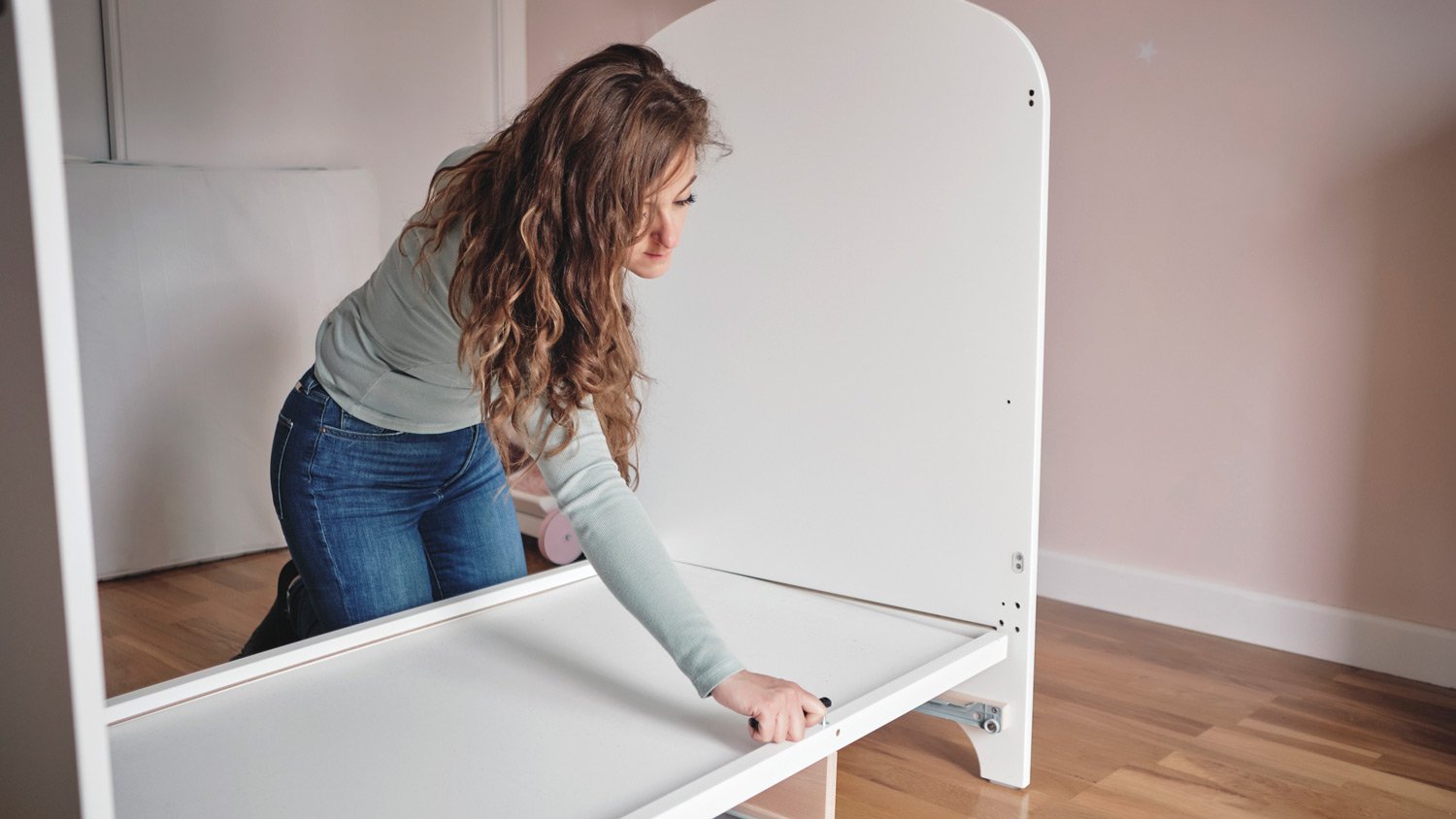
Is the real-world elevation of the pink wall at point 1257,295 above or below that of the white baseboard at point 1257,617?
above

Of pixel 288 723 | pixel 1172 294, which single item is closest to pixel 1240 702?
pixel 1172 294

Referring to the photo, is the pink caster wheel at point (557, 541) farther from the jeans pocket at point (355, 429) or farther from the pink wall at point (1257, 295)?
the jeans pocket at point (355, 429)

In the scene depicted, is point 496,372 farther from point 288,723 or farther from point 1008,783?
point 1008,783

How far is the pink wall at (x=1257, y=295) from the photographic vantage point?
1.96 meters

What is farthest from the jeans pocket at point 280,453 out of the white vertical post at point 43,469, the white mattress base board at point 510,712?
the white vertical post at point 43,469

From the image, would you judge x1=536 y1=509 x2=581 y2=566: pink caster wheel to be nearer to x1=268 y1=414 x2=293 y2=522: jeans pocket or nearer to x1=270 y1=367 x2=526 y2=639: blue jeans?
x1=270 y1=367 x2=526 y2=639: blue jeans

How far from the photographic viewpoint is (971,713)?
153 cm

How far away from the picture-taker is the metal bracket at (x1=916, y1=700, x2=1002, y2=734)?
59.6 inches

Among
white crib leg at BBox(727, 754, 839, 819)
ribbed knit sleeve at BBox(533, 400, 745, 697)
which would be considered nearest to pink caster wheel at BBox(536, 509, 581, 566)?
white crib leg at BBox(727, 754, 839, 819)

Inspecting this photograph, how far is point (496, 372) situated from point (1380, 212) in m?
1.58

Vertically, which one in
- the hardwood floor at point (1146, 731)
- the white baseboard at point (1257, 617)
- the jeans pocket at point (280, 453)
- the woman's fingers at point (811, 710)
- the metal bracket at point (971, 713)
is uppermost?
the jeans pocket at point (280, 453)

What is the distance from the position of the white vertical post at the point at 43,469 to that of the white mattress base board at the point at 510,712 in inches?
12.0

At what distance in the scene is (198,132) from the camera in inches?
103

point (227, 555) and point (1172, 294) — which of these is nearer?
point (1172, 294)
